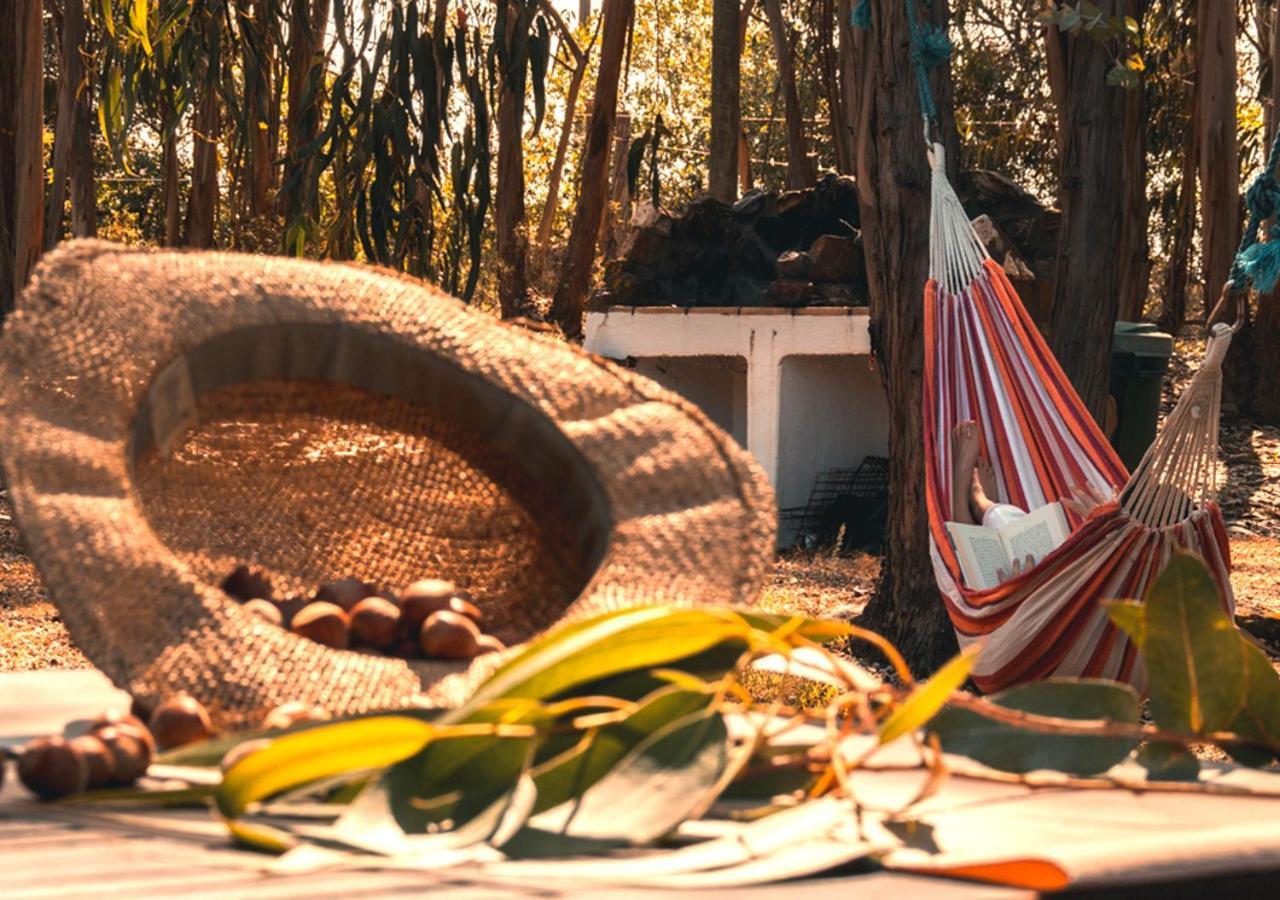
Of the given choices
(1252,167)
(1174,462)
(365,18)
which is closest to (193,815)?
(1174,462)

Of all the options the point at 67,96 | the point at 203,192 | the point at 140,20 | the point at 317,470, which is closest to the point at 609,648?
the point at 317,470

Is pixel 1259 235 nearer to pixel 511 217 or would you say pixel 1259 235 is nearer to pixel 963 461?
pixel 963 461

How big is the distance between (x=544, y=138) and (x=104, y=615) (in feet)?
65.9

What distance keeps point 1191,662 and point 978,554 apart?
81.7 inches

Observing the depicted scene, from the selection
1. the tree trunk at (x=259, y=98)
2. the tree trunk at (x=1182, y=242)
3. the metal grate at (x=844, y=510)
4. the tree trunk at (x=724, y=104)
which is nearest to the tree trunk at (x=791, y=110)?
the tree trunk at (x=724, y=104)

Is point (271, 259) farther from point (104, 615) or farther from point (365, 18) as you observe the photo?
point (365, 18)

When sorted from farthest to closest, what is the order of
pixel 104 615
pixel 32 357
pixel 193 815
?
pixel 32 357, pixel 104 615, pixel 193 815

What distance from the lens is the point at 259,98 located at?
6934 mm

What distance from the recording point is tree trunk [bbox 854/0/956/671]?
3.74 metres

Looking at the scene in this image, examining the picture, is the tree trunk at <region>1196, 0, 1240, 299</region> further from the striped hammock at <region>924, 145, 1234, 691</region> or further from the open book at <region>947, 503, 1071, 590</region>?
the open book at <region>947, 503, 1071, 590</region>

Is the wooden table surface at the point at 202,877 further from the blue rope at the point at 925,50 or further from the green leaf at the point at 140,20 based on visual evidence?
the green leaf at the point at 140,20

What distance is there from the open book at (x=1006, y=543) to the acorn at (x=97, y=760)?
2.30 metres

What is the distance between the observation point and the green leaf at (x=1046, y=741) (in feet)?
3.06

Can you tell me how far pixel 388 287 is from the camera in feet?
4.53
